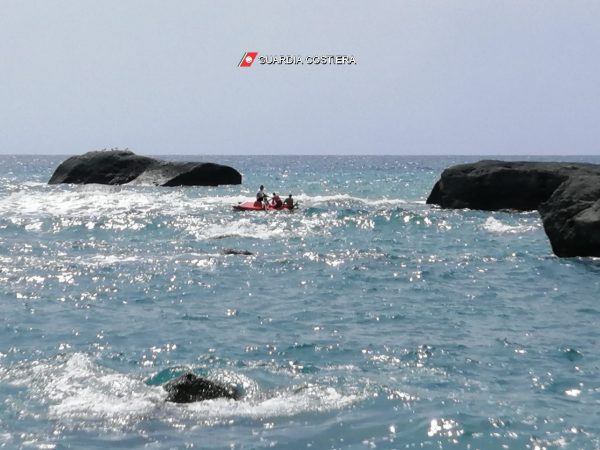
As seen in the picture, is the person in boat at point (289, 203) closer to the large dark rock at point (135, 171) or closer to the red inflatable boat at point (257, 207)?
the red inflatable boat at point (257, 207)

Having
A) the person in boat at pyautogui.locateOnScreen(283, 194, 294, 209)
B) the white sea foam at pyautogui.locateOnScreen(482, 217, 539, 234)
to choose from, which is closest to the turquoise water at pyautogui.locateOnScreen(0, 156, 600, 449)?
the white sea foam at pyautogui.locateOnScreen(482, 217, 539, 234)

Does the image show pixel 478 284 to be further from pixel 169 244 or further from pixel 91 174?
pixel 91 174

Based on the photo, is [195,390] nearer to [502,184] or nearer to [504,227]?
[504,227]

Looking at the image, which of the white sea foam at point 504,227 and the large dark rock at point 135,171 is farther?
the large dark rock at point 135,171

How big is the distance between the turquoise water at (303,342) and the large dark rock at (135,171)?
30.8 meters

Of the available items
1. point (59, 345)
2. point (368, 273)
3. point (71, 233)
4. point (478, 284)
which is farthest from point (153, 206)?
point (59, 345)

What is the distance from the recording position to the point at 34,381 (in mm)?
10117

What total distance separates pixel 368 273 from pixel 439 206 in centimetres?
2232

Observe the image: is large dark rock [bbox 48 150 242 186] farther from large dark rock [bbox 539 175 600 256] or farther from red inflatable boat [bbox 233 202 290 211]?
large dark rock [bbox 539 175 600 256]

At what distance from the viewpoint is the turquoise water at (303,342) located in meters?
8.38

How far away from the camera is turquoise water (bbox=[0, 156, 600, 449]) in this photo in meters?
8.38

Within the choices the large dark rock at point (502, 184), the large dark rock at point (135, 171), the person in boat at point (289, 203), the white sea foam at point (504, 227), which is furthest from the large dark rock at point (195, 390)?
the large dark rock at point (135, 171)

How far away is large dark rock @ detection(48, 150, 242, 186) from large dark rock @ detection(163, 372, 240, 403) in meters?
47.9

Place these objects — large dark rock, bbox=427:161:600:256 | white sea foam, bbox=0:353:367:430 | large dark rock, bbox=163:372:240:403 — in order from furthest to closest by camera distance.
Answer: large dark rock, bbox=427:161:600:256 < large dark rock, bbox=163:372:240:403 < white sea foam, bbox=0:353:367:430
